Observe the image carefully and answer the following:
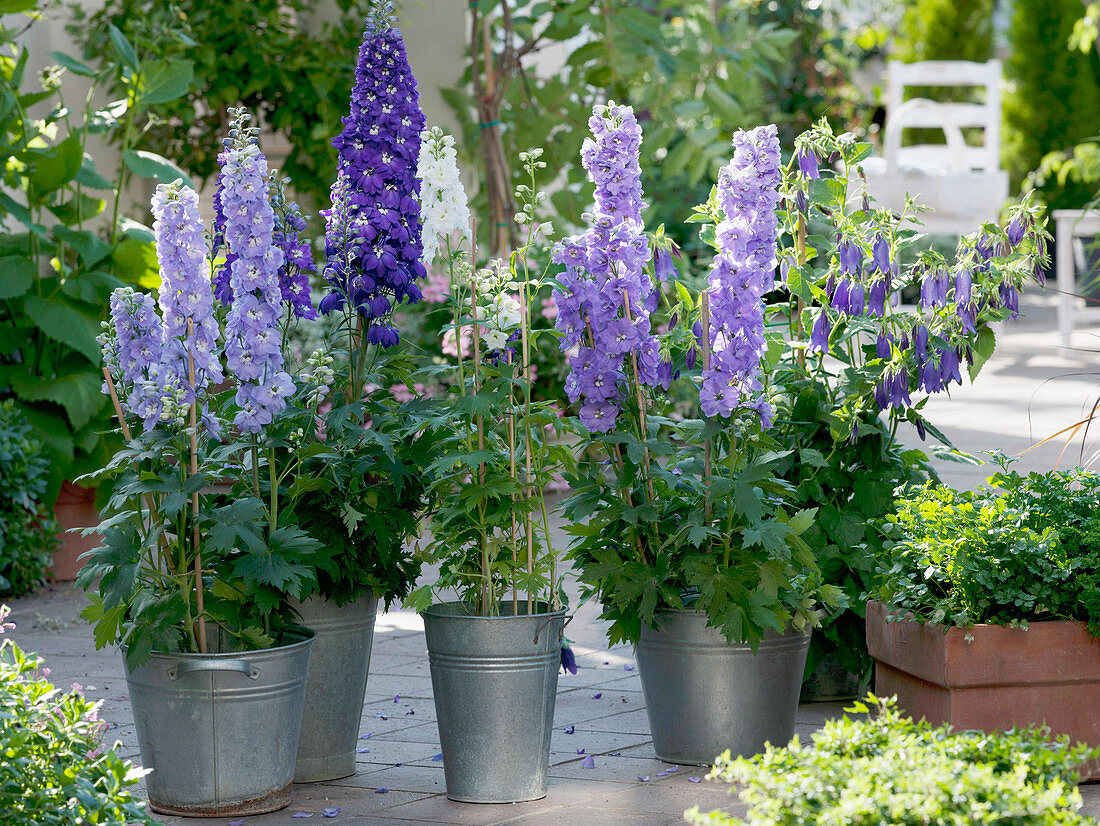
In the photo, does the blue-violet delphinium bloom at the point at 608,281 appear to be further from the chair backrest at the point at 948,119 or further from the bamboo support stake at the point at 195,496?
the chair backrest at the point at 948,119

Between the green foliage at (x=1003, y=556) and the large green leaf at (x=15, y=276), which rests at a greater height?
the large green leaf at (x=15, y=276)

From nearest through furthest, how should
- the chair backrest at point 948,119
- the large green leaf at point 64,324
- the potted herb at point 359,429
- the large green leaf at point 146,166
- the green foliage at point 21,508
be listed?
the potted herb at point 359,429 < the green foliage at point 21,508 < the large green leaf at point 64,324 < the large green leaf at point 146,166 < the chair backrest at point 948,119

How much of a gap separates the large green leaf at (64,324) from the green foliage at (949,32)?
12248mm

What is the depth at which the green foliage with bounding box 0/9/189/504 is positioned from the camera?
4992 millimetres

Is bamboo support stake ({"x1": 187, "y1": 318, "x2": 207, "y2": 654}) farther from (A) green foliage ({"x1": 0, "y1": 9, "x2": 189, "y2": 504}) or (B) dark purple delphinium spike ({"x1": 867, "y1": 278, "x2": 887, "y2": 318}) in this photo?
(A) green foliage ({"x1": 0, "y1": 9, "x2": 189, "y2": 504})

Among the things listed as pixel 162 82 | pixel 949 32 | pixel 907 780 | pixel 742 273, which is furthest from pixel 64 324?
pixel 949 32

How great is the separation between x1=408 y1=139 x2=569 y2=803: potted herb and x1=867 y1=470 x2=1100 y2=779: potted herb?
0.77 m

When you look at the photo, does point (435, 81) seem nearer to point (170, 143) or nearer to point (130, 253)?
point (170, 143)

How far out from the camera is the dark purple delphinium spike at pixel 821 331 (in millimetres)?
3125

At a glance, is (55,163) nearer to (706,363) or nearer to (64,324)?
(64,324)

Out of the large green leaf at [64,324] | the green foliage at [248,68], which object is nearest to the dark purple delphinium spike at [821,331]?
the large green leaf at [64,324]

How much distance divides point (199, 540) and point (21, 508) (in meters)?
2.45

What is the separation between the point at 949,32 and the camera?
15188 millimetres

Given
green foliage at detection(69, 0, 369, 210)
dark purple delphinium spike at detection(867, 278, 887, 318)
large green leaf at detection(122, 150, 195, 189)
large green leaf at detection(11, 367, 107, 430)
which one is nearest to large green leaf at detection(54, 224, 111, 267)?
large green leaf at detection(122, 150, 195, 189)
